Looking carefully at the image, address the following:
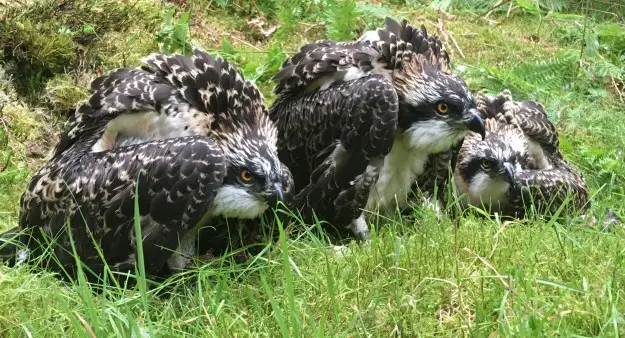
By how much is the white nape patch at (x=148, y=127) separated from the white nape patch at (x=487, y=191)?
2.69 m

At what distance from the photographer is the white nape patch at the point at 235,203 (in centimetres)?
492

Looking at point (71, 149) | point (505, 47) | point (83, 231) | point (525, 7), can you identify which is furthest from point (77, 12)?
point (525, 7)

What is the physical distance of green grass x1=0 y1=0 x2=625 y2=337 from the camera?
3.73m

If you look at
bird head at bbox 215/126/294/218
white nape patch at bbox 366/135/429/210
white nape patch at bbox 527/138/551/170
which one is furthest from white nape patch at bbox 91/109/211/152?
white nape patch at bbox 527/138/551/170

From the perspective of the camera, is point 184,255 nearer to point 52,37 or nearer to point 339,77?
point 339,77

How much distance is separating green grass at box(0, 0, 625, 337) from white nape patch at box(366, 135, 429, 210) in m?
0.34

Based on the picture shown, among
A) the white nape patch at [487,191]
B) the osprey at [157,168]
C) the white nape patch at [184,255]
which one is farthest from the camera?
the white nape patch at [487,191]

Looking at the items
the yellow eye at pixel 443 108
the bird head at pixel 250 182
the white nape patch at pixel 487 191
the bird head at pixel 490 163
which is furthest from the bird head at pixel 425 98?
the bird head at pixel 250 182

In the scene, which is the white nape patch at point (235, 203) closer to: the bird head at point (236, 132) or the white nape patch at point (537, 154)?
the bird head at point (236, 132)

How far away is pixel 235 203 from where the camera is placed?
16.2 ft

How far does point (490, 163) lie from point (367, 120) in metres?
1.69

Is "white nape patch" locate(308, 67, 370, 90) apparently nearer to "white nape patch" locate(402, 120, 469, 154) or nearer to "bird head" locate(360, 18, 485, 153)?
"bird head" locate(360, 18, 485, 153)

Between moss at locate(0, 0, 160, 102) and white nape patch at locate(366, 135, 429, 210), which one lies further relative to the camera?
moss at locate(0, 0, 160, 102)

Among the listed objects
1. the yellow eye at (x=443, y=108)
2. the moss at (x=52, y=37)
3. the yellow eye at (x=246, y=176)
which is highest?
the yellow eye at (x=443, y=108)
